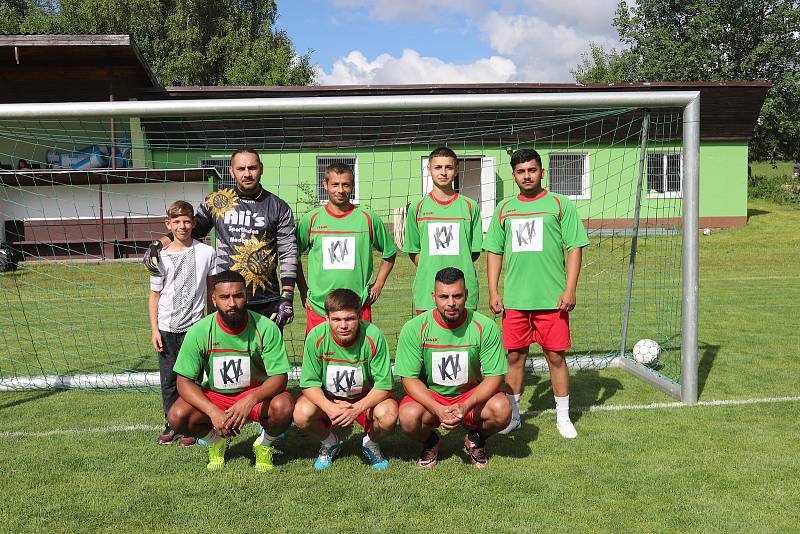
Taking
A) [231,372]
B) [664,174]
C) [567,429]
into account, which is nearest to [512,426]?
[567,429]

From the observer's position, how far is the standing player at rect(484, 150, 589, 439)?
4.28 metres

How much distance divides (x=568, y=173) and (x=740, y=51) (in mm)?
21507

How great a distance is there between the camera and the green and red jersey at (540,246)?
4.30 metres

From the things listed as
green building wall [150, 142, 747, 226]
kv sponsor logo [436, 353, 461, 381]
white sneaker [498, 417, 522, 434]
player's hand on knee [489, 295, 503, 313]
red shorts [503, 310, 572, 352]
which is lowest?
white sneaker [498, 417, 522, 434]

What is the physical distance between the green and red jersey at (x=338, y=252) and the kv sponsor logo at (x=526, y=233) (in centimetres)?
90

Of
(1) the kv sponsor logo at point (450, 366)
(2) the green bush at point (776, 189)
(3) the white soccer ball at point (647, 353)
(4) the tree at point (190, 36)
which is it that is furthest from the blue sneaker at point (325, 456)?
(4) the tree at point (190, 36)

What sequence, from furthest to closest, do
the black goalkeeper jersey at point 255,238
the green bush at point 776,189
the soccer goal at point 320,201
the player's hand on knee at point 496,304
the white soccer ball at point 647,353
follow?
the green bush at point 776,189, the white soccer ball at point 647,353, the soccer goal at point 320,201, the player's hand on knee at point 496,304, the black goalkeeper jersey at point 255,238

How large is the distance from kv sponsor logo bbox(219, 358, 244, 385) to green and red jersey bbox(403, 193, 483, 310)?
1.17m

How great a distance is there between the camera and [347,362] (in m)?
3.77

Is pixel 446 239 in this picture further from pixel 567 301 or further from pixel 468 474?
→ pixel 468 474

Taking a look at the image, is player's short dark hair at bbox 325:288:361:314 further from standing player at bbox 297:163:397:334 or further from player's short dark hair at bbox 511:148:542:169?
player's short dark hair at bbox 511:148:542:169

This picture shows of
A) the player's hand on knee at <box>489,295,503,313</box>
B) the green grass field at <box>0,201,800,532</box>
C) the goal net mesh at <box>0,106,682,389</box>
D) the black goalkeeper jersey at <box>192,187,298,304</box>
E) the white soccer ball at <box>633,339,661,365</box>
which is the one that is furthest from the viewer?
the goal net mesh at <box>0,106,682,389</box>

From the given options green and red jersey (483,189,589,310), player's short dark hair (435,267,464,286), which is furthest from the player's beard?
green and red jersey (483,189,589,310)

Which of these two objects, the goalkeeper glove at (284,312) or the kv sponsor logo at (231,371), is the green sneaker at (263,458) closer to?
the kv sponsor logo at (231,371)
